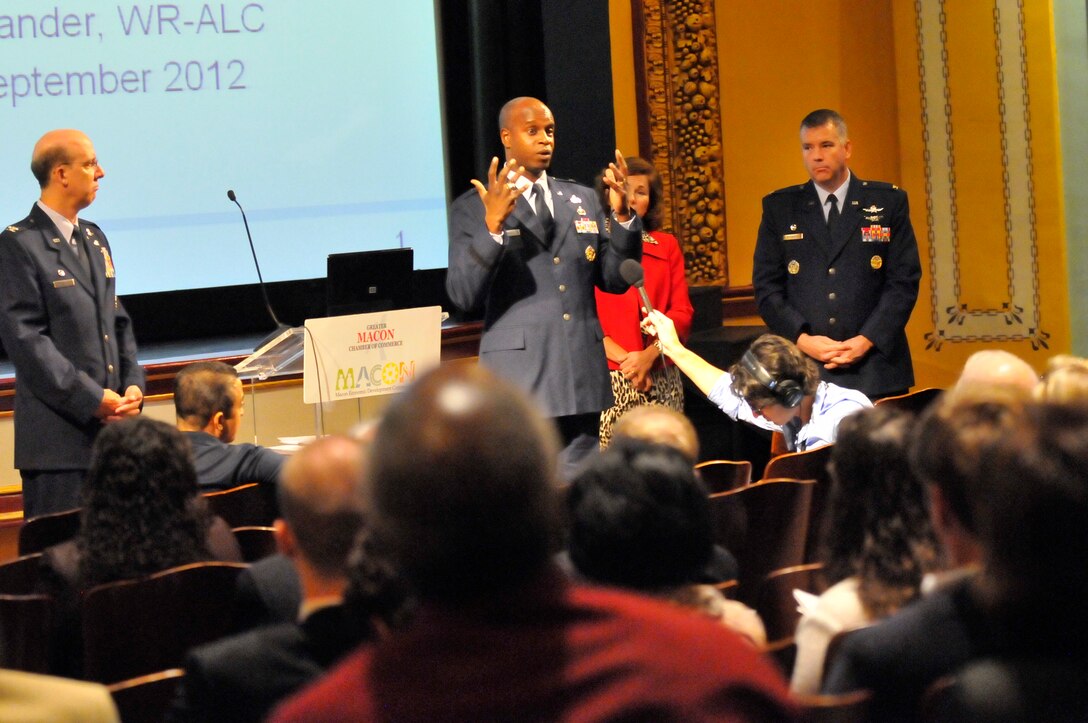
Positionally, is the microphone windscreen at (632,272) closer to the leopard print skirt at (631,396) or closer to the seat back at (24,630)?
the leopard print skirt at (631,396)

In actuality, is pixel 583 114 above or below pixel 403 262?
above

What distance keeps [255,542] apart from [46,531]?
0.54 m

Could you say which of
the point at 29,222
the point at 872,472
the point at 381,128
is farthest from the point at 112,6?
the point at 872,472

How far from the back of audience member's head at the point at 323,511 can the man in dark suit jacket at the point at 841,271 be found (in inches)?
129

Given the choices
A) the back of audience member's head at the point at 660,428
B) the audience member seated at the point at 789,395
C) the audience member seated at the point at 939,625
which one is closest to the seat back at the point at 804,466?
the audience member seated at the point at 789,395

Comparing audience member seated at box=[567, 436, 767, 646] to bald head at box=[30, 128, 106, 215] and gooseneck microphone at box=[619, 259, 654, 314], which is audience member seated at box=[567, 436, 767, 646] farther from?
bald head at box=[30, 128, 106, 215]

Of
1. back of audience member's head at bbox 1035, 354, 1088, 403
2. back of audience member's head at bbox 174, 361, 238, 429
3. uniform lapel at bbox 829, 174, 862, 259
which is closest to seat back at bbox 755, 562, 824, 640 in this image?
back of audience member's head at bbox 1035, 354, 1088, 403

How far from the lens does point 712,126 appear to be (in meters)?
6.49

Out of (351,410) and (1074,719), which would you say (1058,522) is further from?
(351,410)

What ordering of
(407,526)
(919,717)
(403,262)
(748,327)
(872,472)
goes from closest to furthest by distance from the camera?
(407,526) → (919,717) → (872,472) → (403,262) → (748,327)

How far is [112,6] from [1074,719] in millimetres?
5237

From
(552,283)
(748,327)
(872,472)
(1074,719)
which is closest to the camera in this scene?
(1074,719)

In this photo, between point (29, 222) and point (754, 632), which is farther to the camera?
point (29, 222)

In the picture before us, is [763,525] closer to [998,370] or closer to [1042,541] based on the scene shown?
[998,370]
